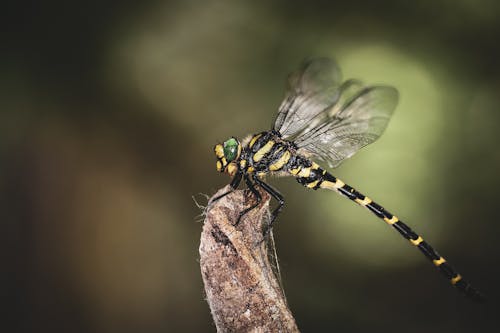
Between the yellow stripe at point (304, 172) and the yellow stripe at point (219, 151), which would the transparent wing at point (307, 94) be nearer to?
the yellow stripe at point (304, 172)

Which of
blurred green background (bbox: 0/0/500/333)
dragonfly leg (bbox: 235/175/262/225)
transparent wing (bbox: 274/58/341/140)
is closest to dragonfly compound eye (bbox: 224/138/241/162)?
dragonfly leg (bbox: 235/175/262/225)

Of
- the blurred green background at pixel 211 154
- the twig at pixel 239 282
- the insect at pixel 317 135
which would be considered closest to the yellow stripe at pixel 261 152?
the insect at pixel 317 135

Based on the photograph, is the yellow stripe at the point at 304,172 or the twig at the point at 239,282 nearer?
the twig at the point at 239,282

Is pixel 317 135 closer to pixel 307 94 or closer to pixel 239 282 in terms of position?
pixel 307 94

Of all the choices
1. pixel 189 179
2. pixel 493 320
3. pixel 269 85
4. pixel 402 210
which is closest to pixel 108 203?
pixel 189 179

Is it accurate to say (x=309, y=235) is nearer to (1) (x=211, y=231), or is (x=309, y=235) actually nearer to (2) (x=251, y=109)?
(2) (x=251, y=109)

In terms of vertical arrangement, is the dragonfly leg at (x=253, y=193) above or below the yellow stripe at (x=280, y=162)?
below

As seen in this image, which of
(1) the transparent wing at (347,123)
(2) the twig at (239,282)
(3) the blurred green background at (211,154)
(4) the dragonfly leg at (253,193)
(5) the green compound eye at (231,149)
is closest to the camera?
(2) the twig at (239,282)

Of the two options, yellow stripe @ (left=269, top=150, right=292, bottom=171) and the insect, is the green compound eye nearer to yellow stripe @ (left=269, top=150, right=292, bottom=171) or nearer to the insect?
the insect
